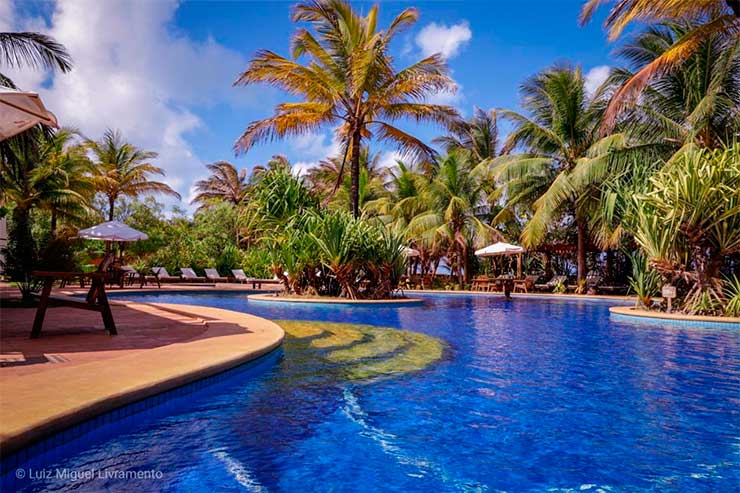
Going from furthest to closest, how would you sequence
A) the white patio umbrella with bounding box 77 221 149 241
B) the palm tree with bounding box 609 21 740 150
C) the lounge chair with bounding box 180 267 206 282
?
the lounge chair with bounding box 180 267 206 282 → the white patio umbrella with bounding box 77 221 149 241 → the palm tree with bounding box 609 21 740 150

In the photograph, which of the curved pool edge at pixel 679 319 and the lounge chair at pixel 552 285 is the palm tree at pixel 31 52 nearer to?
the curved pool edge at pixel 679 319

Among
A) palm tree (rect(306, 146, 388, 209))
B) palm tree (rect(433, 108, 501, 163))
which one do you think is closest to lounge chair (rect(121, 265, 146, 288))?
palm tree (rect(306, 146, 388, 209))

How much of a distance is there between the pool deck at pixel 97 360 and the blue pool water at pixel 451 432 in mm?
258

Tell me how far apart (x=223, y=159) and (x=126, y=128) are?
12.9m

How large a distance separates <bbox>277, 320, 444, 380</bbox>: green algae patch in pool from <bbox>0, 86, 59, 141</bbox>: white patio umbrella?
13.1ft

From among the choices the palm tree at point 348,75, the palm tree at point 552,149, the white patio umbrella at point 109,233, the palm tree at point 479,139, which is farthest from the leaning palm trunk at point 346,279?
the palm tree at point 479,139

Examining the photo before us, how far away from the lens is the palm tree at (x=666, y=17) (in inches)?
440

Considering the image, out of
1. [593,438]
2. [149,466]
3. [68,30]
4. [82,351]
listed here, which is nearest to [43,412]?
[149,466]

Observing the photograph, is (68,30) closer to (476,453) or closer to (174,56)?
(174,56)

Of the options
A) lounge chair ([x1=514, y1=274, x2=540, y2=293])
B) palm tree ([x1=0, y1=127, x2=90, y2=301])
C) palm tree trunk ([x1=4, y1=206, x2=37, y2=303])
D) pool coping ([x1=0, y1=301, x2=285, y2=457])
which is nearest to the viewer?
pool coping ([x1=0, y1=301, x2=285, y2=457])

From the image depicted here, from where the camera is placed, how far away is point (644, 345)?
26.7ft

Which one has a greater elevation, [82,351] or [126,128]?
[126,128]

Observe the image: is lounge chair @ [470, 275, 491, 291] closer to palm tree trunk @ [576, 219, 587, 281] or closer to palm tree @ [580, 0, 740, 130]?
palm tree trunk @ [576, 219, 587, 281]

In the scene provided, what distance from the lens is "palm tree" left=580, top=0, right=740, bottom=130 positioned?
36.7 ft
